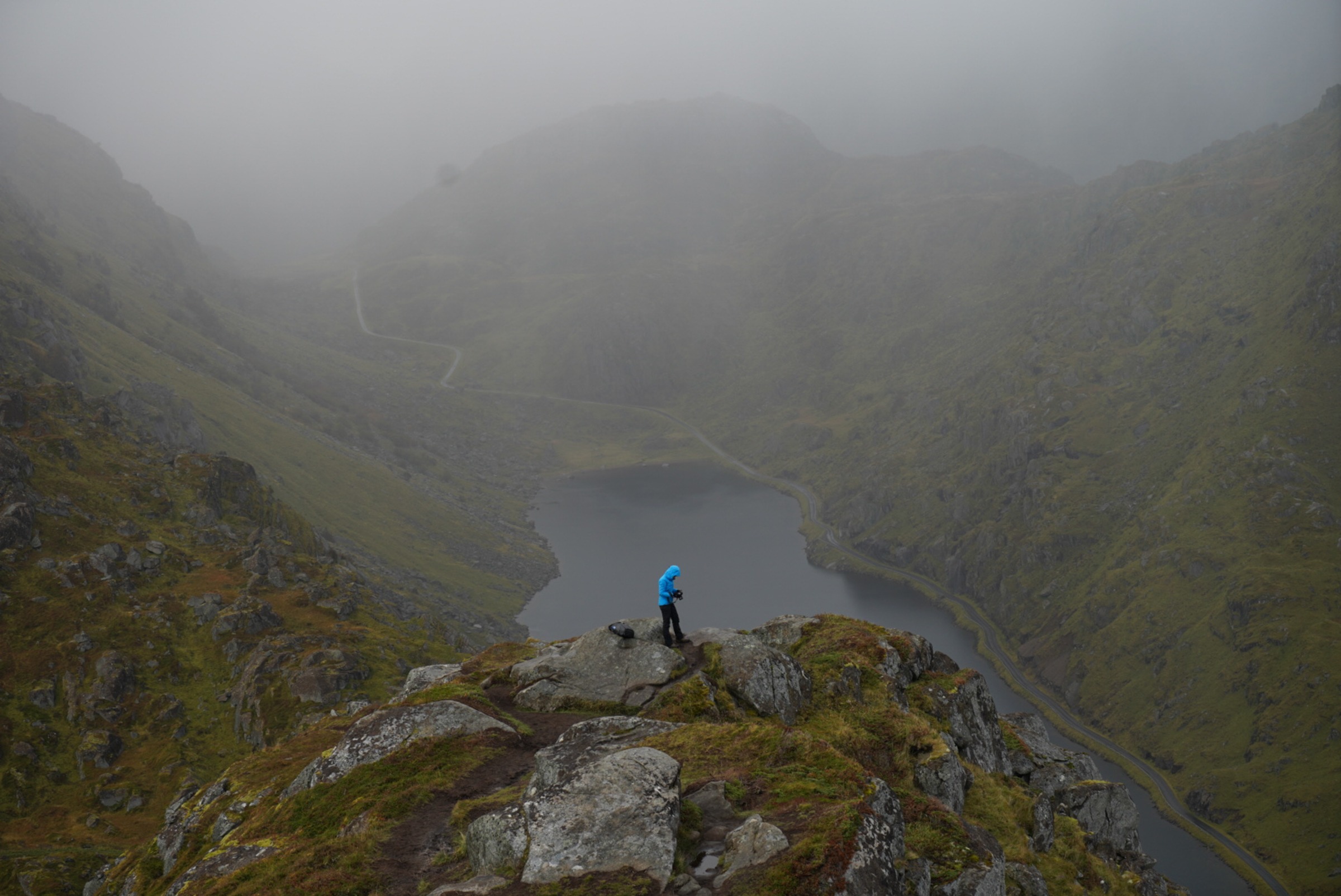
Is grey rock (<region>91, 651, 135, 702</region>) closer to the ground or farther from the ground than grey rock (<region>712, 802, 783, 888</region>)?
closer to the ground

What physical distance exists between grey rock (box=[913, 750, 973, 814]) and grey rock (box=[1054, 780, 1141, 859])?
36.5 ft

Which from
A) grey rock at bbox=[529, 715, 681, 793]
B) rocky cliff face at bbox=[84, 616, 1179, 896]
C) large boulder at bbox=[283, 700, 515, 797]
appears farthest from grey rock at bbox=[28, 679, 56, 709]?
grey rock at bbox=[529, 715, 681, 793]

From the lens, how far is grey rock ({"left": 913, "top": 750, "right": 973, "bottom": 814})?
24.3 m

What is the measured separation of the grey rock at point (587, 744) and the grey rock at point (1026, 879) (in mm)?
11149

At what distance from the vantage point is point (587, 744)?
2080 cm

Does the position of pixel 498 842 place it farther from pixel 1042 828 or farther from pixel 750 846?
pixel 1042 828

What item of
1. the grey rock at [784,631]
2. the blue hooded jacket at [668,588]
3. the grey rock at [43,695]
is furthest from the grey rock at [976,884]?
the grey rock at [43,695]

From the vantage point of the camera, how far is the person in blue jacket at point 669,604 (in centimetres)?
2736

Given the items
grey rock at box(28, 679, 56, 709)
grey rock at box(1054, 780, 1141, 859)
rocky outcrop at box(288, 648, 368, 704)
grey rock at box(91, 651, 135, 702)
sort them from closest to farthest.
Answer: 1. grey rock at box(1054, 780, 1141, 859)
2. grey rock at box(28, 679, 56, 709)
3. grey rock at box(91, 651, 135, 702)
4. rocky outcrop at box(288, 648, 368, 704)

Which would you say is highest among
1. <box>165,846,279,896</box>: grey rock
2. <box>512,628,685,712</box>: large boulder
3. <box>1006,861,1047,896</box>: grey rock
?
<box>165,846,279,896</box>: grey rock

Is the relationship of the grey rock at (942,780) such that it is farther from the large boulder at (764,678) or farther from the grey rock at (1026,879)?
the large boulder at (764,678)

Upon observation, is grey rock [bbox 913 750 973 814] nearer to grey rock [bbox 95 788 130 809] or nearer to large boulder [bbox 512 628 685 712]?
large boulder [bbox 512 628 685 712]

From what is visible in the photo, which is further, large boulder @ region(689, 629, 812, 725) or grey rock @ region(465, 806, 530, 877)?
large boulder @ region(689, 629, 812, 725)

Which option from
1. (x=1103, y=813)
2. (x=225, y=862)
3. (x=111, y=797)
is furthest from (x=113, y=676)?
(x=1103, y=813)
